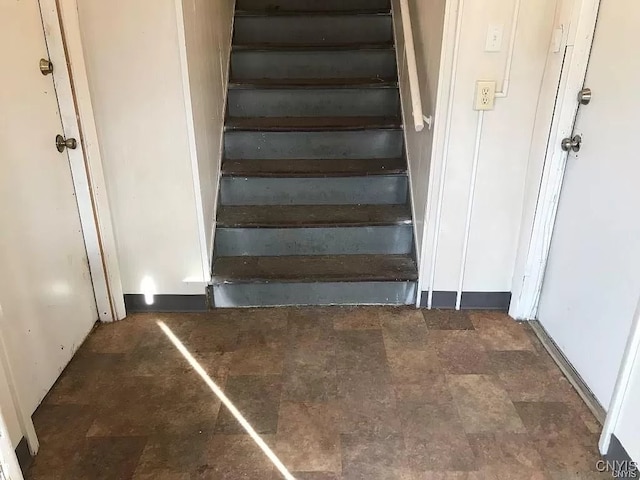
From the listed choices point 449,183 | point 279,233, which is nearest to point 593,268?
point 449,183

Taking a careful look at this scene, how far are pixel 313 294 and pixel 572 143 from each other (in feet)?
4.52

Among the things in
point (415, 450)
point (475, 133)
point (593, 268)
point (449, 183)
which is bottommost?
point (415, 450)

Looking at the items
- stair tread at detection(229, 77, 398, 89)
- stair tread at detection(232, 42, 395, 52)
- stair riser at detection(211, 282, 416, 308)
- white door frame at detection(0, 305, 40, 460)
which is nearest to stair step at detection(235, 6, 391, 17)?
stair tread at detection(232, 42, 395, 52)

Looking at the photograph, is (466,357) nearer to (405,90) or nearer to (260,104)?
(405,90)

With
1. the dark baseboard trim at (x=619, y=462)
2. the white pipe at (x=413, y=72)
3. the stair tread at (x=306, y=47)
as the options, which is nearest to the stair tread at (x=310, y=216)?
the white pipe at (x=413, y=72)

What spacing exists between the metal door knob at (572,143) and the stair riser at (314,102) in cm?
123

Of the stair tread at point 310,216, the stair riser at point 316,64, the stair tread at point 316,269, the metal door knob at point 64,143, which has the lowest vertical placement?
the stair tread at point 316,269

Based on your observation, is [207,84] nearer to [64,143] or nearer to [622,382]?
[64,143]

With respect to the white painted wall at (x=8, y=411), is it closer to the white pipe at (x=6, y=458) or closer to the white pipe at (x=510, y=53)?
the white pipe at (x=6, y=458)

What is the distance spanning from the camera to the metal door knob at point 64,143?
83.2 inches

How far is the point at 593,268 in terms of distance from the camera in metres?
1.99

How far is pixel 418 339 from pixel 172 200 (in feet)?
4.35

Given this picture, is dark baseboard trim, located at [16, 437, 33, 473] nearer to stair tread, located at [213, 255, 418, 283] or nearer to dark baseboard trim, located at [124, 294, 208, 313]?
dark baseboard trim, located at [124, 294, 208, 313]

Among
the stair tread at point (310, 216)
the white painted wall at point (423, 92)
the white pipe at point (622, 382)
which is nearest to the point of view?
the white pipe at point (622, 382)
